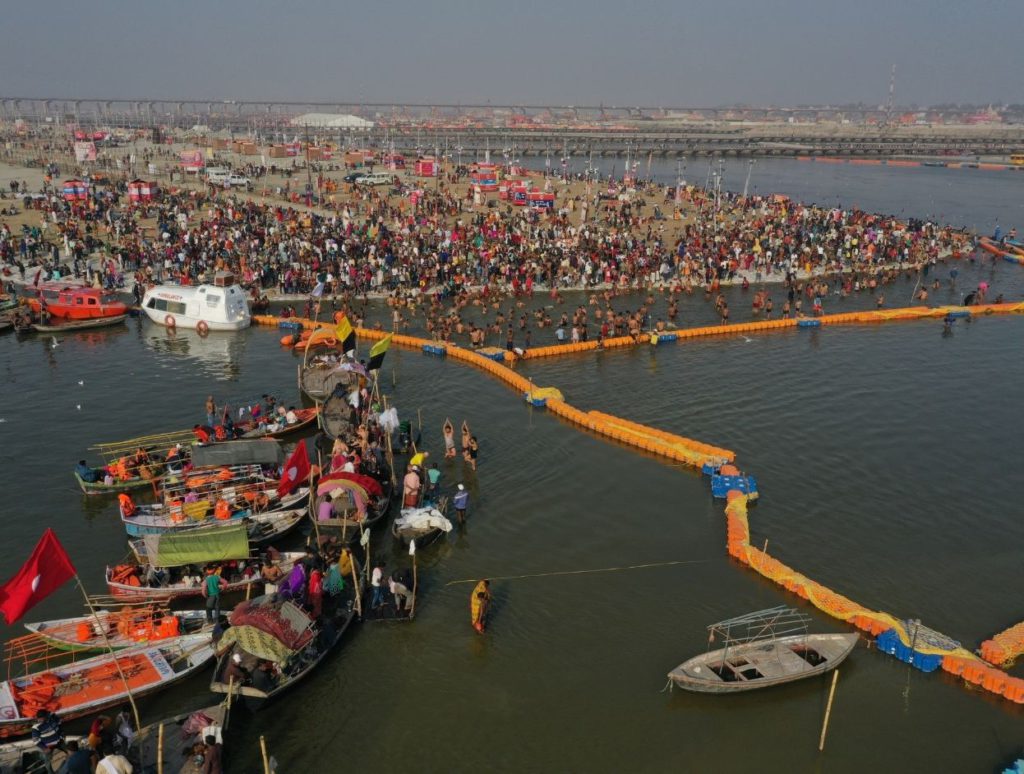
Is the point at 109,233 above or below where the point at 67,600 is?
above

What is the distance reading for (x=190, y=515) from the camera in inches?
854

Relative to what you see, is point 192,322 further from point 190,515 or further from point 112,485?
point 190,515

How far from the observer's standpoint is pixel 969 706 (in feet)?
53.9

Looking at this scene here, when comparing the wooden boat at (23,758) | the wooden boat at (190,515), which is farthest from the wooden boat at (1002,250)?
the wooden boat at (23,758)

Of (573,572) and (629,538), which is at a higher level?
(629,538)

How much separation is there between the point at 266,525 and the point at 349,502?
2507 mm

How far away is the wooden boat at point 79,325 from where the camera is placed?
39.9m

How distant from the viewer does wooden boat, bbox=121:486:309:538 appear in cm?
2119

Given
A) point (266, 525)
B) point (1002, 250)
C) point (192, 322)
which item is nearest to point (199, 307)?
point (192, 322)

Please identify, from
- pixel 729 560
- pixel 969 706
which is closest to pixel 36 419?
pixel 729 560

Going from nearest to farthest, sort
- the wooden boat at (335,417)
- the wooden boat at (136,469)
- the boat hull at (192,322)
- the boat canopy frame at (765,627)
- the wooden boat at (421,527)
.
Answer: the boat canopy frame at (765,627) < the wooden boat at (421,527) < the wooden boat at (136,469) < the wooden boat at (335,417) < the boat hull at (192,322)

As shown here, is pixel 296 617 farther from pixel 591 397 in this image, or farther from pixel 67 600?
pixel 591 397

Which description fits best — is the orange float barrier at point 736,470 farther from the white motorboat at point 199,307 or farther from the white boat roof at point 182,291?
the white boat roof at point 182,291

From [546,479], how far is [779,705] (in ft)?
35.9
